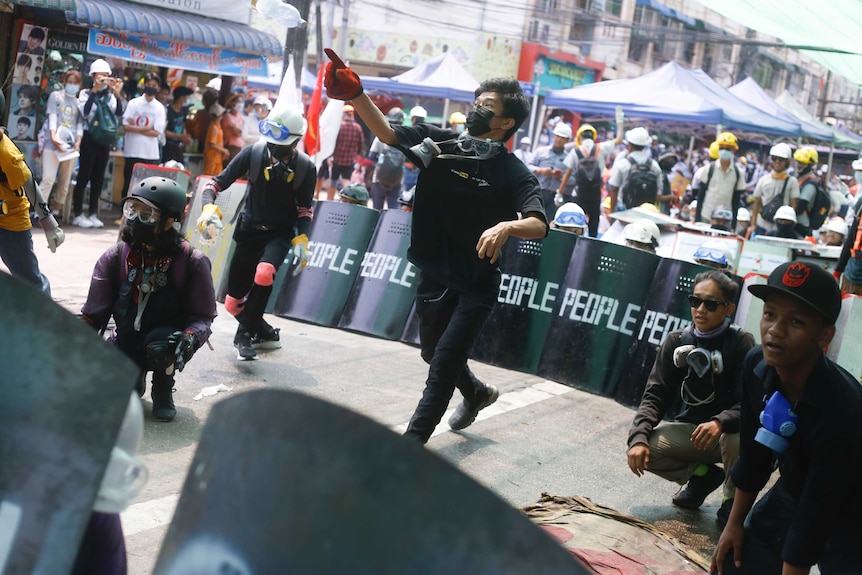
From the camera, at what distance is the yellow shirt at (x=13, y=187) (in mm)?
6781

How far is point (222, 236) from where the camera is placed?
9.68 meters

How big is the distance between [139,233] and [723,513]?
3383 mm

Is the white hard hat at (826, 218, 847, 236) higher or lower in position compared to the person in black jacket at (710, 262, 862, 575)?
higher

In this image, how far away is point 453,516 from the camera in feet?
4.15

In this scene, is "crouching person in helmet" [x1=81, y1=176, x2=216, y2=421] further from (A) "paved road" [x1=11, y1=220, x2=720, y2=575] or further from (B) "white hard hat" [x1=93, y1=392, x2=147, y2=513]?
(B) "white hard hat" [x1=93, y1=392, x2=147, y2=513]

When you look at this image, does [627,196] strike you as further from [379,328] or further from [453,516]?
[453,516]

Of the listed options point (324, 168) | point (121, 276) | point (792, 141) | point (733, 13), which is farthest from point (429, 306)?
point (792, 141)

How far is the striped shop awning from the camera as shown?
1337 centimetres

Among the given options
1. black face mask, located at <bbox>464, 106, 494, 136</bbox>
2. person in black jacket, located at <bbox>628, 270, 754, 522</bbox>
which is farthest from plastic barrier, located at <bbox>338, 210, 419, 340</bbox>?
person in black jacket, located at <bbox>628, 270, 754, 522</bbox>

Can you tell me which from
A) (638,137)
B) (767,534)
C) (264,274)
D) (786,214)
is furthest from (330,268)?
(786,214)

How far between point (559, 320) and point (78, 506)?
7079mm

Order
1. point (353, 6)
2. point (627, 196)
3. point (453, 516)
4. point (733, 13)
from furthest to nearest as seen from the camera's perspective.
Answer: point (353, 6) → point (627, 196) → point (733, 13) → point (453, 516)

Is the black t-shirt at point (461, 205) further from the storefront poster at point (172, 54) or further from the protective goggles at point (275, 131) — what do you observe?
the storefront poster at point (172, 54)

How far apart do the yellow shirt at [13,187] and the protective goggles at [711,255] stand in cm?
501
